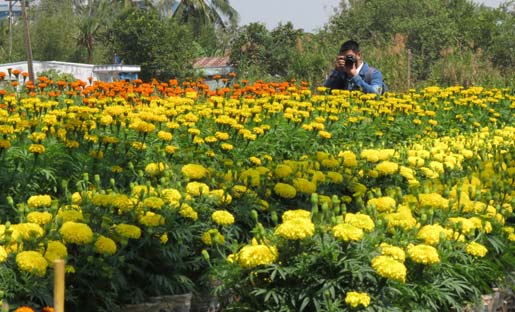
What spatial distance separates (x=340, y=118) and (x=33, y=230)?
414 cm

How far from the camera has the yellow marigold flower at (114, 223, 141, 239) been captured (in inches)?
134

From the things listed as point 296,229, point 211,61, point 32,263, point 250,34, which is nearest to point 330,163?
point 296,229

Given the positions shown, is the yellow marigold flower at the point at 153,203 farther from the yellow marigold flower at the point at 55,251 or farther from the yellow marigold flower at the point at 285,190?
the yellow marigold flower at the point at 285,190

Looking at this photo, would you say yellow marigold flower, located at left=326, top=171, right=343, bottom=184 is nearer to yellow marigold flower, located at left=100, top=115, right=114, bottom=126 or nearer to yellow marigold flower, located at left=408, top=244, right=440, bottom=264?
yellow marigold flower, located at left=100, top=115, right=114, bottom=126

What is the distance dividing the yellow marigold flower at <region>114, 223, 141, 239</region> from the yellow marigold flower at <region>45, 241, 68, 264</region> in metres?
0.33

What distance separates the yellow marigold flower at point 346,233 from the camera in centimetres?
292

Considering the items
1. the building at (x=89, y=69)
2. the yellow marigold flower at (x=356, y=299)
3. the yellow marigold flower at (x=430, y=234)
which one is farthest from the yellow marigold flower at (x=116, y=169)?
the building at (x=89, y=69)

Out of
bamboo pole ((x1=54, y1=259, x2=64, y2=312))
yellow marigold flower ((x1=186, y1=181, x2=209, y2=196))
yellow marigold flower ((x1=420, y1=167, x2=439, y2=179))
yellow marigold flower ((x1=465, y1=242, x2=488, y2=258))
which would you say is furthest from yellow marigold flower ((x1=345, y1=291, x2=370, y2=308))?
yellow marigold flower ((x1=420, y1=167, x2=439, y2=179))

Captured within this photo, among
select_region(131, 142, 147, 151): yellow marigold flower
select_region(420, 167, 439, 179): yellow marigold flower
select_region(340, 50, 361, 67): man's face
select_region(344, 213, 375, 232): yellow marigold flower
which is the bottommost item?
select_region(420, 167, 439, 179): yellow marigold flower

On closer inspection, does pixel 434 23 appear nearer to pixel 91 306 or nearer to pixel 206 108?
pixel 206 108

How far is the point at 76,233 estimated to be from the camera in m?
3.21

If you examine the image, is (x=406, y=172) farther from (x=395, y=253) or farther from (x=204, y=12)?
(x=204, y=12)

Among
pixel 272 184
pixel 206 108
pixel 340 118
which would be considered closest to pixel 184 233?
pixel 272 184

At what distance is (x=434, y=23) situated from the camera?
3281 centimetres
